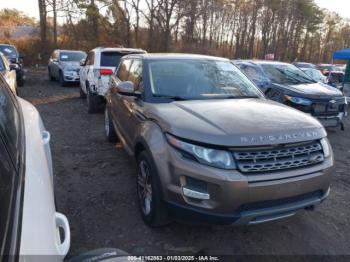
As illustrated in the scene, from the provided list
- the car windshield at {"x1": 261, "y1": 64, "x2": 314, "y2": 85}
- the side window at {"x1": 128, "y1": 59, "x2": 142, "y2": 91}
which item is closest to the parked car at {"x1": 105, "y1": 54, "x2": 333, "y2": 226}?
the side window at {"x1": 128, "y1": 59, "x2": 142, "y2": 91}

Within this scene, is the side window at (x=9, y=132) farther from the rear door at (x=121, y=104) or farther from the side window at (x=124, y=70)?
the side window at (x=124, y=70)

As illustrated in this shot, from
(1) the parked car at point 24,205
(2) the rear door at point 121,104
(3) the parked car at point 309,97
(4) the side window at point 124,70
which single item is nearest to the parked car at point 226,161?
(2) the rear door at point 121,104

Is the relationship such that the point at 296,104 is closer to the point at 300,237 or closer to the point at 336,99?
the point at 336,99

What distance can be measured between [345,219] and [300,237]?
2.62 feet

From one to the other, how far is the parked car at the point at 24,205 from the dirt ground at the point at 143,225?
152 centimetres

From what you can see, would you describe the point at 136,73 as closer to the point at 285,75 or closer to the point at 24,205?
the point at 24,205

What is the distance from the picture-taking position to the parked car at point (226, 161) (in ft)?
8.65

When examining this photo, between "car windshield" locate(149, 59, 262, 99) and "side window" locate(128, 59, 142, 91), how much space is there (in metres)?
0.21

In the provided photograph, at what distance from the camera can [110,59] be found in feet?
29.9

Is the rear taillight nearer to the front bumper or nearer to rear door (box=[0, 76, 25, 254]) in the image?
the front bumper

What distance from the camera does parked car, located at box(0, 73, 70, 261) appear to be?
3.59 feet

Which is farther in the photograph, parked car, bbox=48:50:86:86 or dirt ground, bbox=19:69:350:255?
parked car, bbox=48:50:86:86

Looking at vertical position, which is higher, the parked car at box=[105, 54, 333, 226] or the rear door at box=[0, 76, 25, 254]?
the rear door at box=[0, 76, 25, 254]

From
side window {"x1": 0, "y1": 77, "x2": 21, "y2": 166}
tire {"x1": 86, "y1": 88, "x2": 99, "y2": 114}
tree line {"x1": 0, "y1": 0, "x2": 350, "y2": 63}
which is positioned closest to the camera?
side window {"x1": 0, "y1": 77, "x2": 21, "y2": 166}
